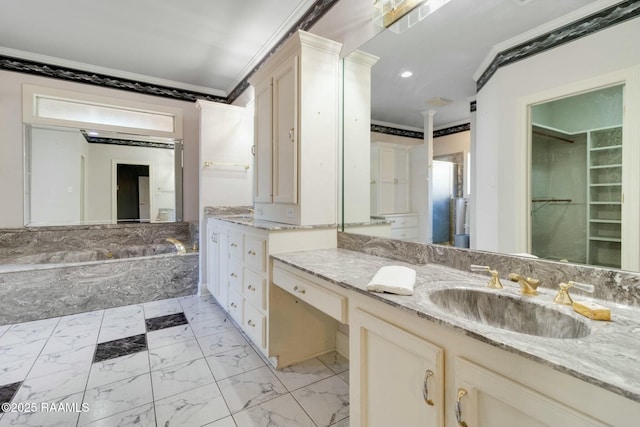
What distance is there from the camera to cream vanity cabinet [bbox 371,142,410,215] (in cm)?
173

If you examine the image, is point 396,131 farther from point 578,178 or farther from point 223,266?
point 223,266

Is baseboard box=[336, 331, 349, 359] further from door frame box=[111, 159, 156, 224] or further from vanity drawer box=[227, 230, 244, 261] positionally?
door frame box=[111, 159, 156, 224]

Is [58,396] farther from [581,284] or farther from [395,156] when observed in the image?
[581,284]

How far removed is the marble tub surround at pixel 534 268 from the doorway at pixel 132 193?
3321 mm

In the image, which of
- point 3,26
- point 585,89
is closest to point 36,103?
point 3,26

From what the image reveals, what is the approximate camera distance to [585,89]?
3.10 feet

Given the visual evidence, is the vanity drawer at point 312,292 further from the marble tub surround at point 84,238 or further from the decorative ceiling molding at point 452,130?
the marble tub surround at point 84,238

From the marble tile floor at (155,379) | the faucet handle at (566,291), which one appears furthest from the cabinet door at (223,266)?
the faucet handle at (566,291)

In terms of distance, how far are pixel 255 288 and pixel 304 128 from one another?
3.68 feet

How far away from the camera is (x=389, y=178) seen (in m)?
1.84

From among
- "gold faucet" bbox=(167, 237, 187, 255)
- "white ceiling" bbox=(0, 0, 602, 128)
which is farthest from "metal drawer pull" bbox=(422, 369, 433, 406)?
"gold faucet" bbox=(167, 237, 187, 255)

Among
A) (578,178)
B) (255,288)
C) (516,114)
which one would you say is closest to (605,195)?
(578,178)

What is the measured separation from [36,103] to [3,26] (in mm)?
773

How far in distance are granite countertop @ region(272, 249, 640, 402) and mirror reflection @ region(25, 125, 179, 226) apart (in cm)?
335
